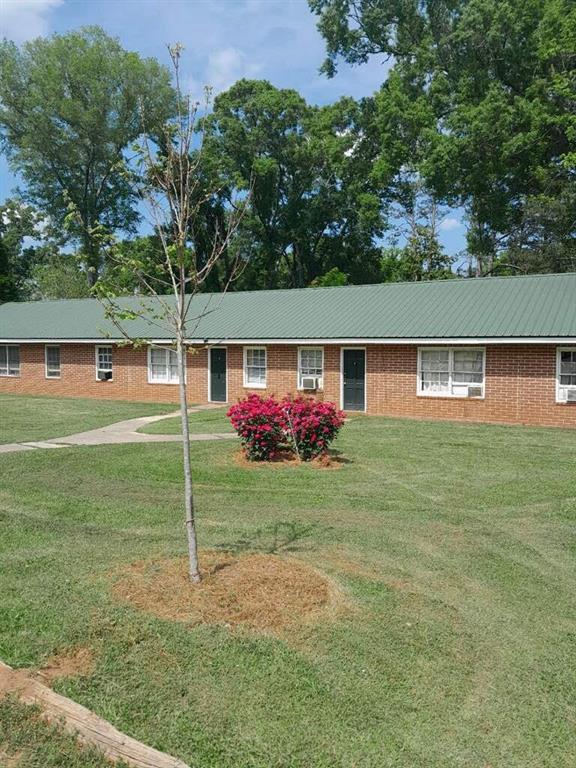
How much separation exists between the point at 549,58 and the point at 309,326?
21.6 meters

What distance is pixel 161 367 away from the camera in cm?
2384

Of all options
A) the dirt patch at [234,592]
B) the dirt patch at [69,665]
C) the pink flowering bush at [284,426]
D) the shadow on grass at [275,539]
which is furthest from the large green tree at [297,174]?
the dirt patch at [69,665]

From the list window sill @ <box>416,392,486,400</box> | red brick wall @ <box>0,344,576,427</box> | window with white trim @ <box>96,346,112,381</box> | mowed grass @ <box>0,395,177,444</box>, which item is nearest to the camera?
mowed grass @ <box>0,395,177,444</box>

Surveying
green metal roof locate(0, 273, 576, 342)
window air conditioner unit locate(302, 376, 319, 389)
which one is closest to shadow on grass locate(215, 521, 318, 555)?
green metal roof locate(0, 273, 576, 342)

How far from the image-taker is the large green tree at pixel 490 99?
104 ft

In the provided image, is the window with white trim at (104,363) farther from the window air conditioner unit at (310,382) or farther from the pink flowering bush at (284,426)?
the pink flowering bush at (284,426)

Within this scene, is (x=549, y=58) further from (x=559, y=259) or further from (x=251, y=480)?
(x=251, y=480)

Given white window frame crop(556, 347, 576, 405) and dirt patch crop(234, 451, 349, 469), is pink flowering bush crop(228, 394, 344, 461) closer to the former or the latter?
dirt patch crop(234, 451, 349, 469)

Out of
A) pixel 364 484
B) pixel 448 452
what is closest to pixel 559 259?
pixel 448 452

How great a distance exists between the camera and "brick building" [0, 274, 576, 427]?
17078 mm

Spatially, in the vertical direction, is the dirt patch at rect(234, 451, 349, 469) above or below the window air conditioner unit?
below

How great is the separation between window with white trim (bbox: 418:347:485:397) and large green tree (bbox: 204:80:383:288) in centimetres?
2334

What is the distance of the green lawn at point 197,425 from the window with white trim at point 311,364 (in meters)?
3.13

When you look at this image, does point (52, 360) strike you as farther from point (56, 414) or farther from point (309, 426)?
point (309, 426)
